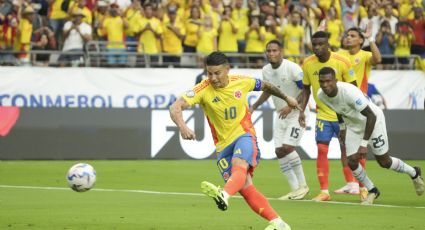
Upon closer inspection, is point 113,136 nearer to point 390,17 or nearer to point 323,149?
point 323,149

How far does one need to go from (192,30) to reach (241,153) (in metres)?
16.2

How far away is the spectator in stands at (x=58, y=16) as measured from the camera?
2705 centimetres

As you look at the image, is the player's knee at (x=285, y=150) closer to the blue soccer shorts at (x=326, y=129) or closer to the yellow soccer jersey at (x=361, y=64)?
the blue soccer shorts at (x=326, y=129)

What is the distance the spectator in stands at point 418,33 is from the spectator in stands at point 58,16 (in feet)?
32.5

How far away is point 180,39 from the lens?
27.8 meters

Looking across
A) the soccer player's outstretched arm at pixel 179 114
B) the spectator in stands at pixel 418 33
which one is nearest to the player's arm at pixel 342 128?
the soccer player's outstretched arm at pixel 179 114

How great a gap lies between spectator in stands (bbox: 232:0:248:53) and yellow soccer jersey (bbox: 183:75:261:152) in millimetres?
16206

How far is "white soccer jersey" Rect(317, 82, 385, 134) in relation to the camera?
15.1m

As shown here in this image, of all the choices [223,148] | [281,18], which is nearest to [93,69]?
[281,18]

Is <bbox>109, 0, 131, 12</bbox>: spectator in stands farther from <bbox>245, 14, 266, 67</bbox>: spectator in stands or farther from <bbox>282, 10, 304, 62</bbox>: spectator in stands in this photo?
<bbox>282, 10, 304, 62</bbox>: spectator in stands

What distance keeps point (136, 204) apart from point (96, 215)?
1684 mm

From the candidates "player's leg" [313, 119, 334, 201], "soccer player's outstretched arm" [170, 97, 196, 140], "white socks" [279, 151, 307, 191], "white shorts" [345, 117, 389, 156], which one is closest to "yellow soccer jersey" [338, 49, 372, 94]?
"player's leg" [313, 119, 334, 201]

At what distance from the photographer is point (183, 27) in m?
27.8

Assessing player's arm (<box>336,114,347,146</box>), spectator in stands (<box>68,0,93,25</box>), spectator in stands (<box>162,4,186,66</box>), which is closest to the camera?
player's arm (<box>336,114,347,146</box>)
